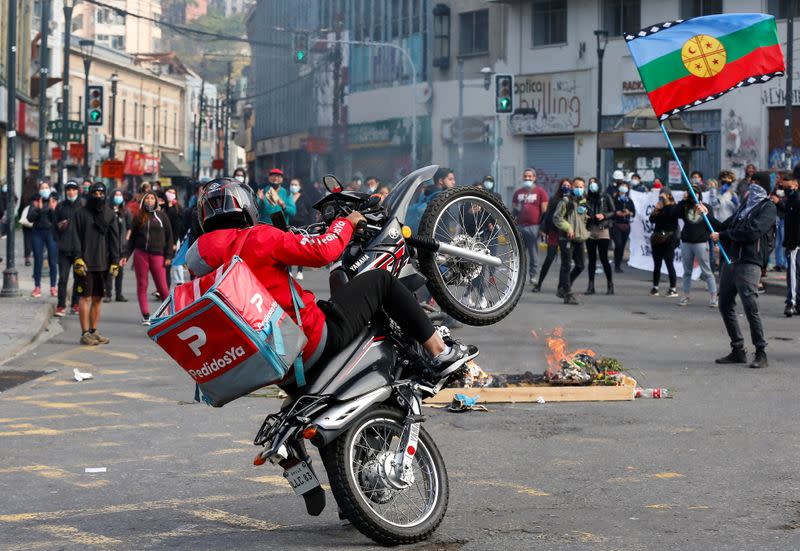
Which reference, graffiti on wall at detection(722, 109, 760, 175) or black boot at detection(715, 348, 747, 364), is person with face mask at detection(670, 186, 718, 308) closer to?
black boot at detection(715, 348, 747, 364)

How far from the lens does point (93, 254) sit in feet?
49.1

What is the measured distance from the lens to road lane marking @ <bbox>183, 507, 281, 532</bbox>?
6359 mm

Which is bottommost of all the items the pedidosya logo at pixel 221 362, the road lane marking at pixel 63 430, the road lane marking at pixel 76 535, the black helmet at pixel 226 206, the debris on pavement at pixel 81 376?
the road lane marking at pixel 76 535

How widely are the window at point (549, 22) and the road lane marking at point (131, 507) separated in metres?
38.0

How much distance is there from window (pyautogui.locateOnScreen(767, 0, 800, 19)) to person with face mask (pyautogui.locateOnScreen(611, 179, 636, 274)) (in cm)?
1310

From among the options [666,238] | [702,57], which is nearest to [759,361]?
[702,57]

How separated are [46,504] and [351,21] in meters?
50.7

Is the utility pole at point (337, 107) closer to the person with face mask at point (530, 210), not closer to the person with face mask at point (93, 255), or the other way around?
the person with face mask at point (530, 210)

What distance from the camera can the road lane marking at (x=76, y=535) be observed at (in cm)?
608

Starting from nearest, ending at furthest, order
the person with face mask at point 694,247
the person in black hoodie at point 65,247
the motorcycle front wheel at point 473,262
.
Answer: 1. the motorcycle front wheel at point 473,262
2. the person in black hoodie at point 65,247
3. the person with face mask at point 694,247

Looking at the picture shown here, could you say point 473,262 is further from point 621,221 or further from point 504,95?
point 504,95

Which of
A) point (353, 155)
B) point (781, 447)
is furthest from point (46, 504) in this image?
point (353, 155)

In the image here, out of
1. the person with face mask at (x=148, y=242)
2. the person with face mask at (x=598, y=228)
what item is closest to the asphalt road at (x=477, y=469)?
the person with face mask at (x=148, y=242)

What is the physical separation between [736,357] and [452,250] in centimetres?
665
